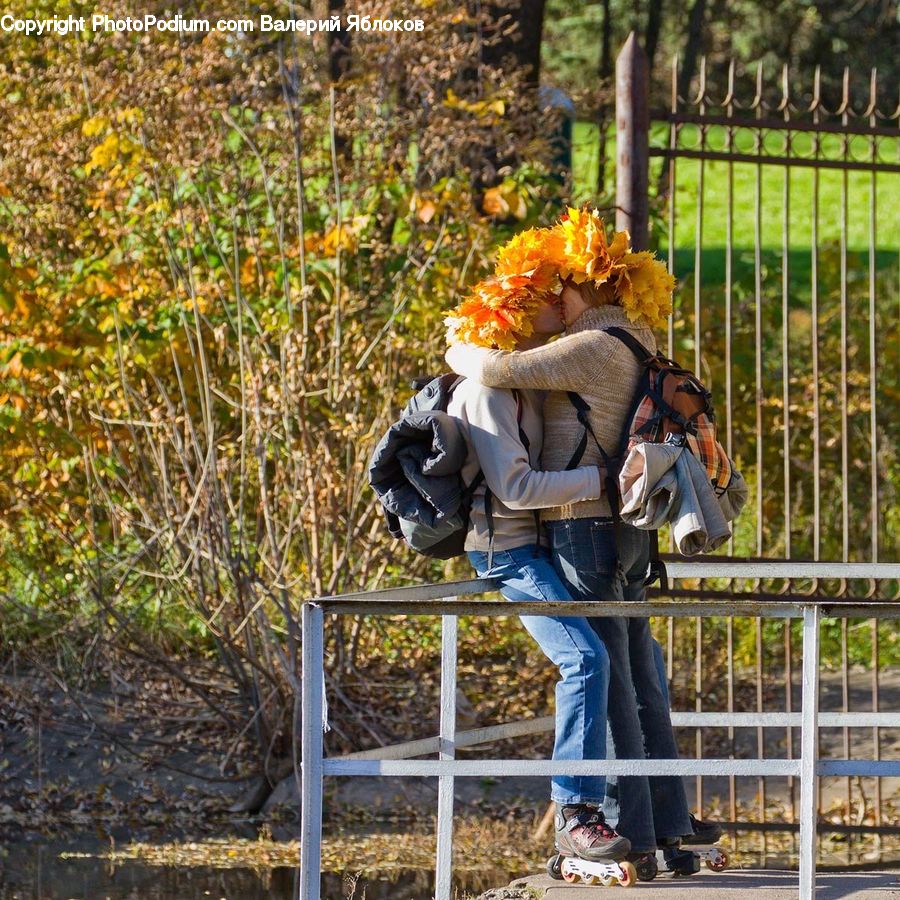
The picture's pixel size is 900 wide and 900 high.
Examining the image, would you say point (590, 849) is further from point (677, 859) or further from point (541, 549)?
point (541, 549)

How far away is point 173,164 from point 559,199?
2512 millimetres

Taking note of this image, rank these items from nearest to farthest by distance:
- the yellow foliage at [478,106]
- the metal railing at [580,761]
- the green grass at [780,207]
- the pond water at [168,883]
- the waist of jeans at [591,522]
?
the metal railing at [580,761] < the waist of jeans at [591,522] < the pond water at [168,883] < the yellow foliage at [478,106] < the green grass at [780,207]

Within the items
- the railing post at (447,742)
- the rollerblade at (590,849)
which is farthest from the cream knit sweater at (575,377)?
the rollerblade at (590,849)

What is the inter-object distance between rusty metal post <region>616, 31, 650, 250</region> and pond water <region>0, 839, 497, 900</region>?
2.49 metres

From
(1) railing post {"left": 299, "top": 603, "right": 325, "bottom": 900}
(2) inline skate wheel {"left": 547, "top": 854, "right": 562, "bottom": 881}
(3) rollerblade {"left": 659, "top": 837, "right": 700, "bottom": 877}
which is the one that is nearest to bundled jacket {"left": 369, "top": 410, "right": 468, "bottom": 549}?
(1) railing post {"left": 299, "top": 603, "right": 325, "bottom": 900}

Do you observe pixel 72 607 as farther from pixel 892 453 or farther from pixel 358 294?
pixel 892 453

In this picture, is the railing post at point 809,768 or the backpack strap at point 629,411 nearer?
the railing post at point 809,768

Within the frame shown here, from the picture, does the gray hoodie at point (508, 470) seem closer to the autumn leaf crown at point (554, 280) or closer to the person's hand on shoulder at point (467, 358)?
the person's hand on shoulder at point (467, 358)

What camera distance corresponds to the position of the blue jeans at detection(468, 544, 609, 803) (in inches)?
148

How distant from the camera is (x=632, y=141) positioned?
18.5 ft

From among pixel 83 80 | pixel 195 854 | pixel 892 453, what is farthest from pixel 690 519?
pixel 892 453

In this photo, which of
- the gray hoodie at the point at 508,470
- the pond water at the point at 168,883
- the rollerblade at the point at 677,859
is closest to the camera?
the gray hoodie at the point at 508,470

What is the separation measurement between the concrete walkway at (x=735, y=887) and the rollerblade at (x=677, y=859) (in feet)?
0.08

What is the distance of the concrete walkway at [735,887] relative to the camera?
12.5ft
